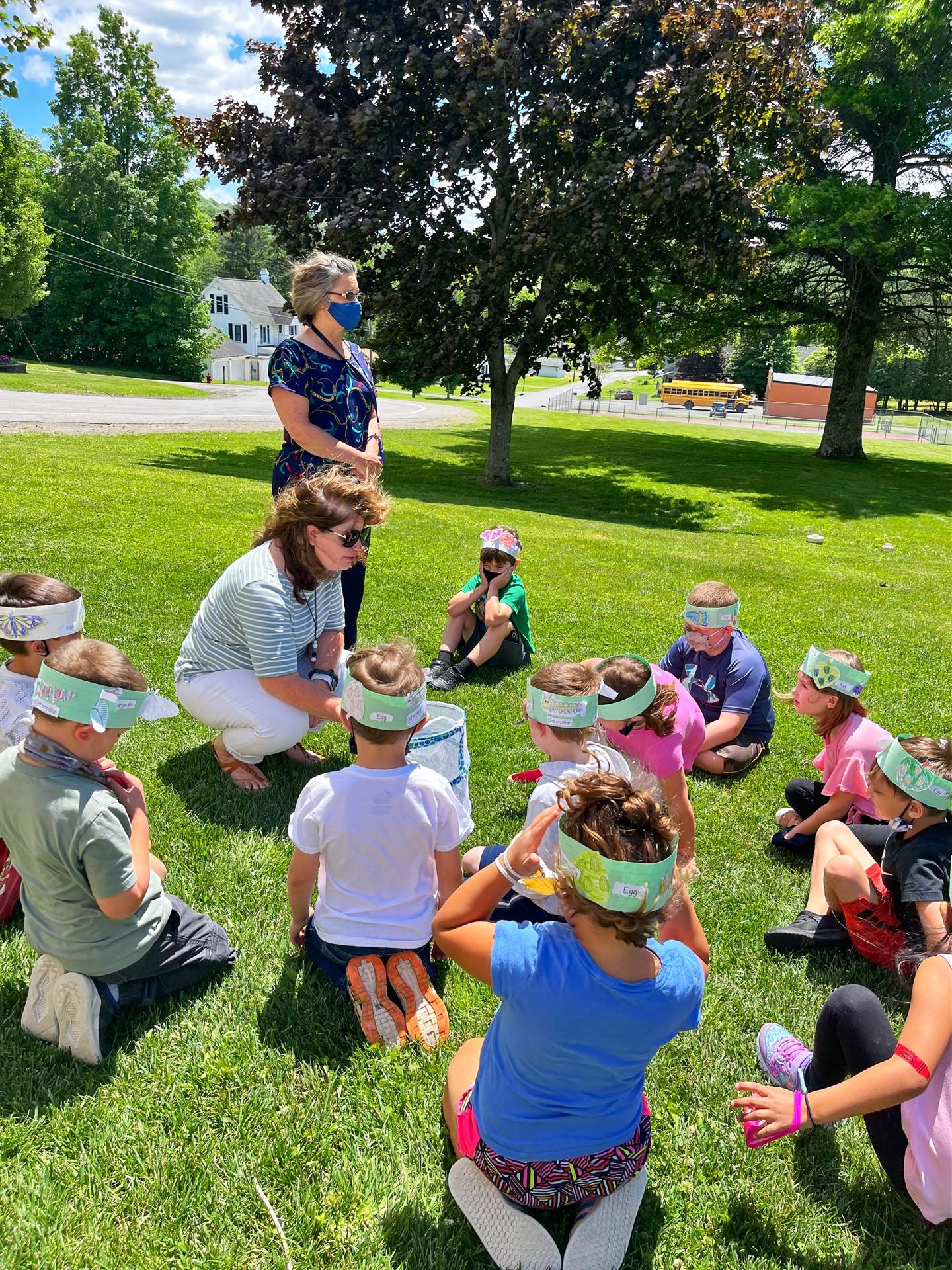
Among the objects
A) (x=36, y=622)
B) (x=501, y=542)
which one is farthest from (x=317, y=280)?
(x=36, y=622)

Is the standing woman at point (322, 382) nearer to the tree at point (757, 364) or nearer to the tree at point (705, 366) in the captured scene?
the tree at point (757, 364)

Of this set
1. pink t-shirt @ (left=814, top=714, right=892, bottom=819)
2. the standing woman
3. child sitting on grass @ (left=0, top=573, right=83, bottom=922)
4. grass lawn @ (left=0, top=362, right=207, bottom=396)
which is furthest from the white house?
pink t-shirt @ (left=814, top=714, right=892, bottom=819)

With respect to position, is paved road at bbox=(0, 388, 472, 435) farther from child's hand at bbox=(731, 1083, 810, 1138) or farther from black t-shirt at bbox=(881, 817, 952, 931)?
child's hand at bbox=(731, 1083, 810, 1138)

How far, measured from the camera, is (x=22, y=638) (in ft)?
9.95

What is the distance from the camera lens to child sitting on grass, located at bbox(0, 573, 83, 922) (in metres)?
3.02

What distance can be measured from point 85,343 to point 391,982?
49351 mm

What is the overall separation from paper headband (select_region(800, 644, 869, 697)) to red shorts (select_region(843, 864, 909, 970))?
820 millimetres

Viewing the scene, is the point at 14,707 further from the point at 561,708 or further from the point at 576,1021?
the point at 576,1021

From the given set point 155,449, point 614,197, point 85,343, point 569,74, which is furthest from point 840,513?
point 85,343

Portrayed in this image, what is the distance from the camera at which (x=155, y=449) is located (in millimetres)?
15234

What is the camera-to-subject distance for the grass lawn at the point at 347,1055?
2.07 meters

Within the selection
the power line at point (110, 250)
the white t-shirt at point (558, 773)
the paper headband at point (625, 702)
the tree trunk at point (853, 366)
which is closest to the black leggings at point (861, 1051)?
the white t-shirt at point (558, 773)

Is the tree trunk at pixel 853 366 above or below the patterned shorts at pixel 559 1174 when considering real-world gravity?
above

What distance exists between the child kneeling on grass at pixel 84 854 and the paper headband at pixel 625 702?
1.47 m
